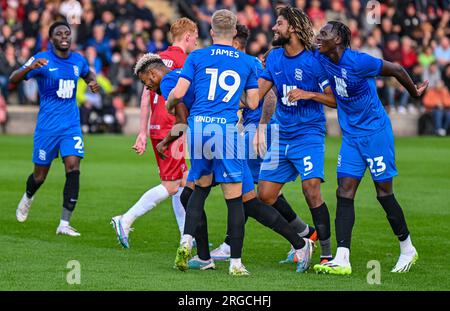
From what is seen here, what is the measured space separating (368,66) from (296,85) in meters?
0.85

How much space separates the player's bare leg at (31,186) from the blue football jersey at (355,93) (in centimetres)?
466

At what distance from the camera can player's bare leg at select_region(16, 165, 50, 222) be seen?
13.4 m

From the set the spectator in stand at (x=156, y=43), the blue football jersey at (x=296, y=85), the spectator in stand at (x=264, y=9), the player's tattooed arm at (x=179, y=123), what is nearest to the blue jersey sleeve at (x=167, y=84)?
the player's tattooed arm at (x=179, y=123)

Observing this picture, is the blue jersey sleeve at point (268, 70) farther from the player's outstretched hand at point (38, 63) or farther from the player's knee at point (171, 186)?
the player's outstretched hand at point (38, 63)

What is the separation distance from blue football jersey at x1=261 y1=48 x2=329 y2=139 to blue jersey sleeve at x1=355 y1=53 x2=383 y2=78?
0.48 m

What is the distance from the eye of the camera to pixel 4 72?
29562mm

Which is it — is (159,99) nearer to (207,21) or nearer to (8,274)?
(8,274)

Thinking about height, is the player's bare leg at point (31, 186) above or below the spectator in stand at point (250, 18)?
below

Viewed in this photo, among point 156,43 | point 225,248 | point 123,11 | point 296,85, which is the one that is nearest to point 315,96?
point 296,85

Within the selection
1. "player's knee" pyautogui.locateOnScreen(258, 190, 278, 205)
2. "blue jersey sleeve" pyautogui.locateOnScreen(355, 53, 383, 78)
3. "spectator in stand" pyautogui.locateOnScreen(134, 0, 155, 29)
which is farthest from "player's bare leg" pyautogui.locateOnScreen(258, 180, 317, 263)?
"spectator in stand" pyautogui.locateOnScreen(134, 0, 155, 29)

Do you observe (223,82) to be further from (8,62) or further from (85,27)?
(85,27)

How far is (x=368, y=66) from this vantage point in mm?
9836

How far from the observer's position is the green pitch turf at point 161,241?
30.7 feet

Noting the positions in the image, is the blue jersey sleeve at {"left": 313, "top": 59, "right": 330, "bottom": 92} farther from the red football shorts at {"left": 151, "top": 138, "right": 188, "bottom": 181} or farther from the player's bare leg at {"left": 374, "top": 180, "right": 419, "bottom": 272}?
the red football shorts at {"left": 151, "top": 138, "right": 188, "bottom": 181}
